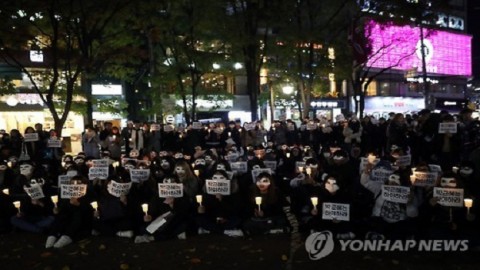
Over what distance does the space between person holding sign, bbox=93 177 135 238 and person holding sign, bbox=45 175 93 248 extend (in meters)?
0.22

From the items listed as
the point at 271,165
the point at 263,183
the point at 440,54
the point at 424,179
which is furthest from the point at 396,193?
the point at 440,54

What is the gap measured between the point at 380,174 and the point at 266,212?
203 cm

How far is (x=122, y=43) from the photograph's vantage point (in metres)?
17.5

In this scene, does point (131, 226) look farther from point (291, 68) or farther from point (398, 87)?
point (398, 87)

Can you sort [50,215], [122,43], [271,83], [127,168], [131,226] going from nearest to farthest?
1. [131,226]
2. [50,215]
3. [127,168]
4. [122,43]
5. [271,83]

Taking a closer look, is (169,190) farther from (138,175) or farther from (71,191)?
(71,191)

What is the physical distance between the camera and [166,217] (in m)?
8.03

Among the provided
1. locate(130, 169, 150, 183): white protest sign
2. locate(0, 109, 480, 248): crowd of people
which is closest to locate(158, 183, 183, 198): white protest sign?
locate(0, 109, 480, 248): crowd of people

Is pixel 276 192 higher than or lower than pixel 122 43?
lower

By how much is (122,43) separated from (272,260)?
12.7 meters

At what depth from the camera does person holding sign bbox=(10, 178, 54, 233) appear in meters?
8.56

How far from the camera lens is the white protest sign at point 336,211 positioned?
725 centimetres

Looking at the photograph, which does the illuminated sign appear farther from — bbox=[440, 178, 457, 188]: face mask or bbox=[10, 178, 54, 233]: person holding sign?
bbox=[10, 178, 54, 233]: person holding sign

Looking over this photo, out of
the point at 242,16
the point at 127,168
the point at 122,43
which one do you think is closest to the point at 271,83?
the point at 242,16
